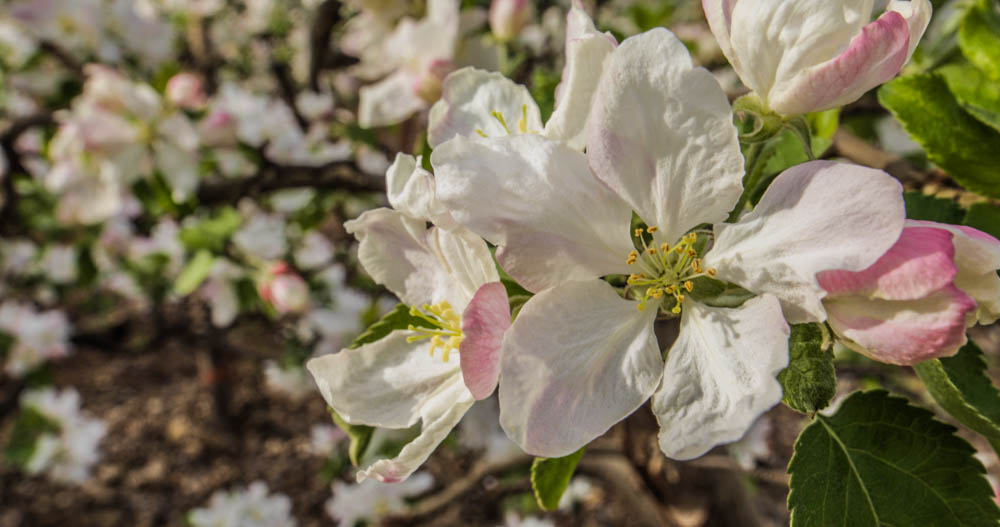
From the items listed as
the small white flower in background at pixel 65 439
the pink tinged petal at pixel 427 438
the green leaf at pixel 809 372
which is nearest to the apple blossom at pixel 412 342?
the pink tinged petal at pixel 427 438

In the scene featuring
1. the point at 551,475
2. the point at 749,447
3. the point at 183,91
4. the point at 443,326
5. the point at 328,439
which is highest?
the point at 443,326

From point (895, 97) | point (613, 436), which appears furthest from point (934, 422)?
point (613, 436)

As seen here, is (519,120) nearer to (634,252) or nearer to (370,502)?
(634,252)

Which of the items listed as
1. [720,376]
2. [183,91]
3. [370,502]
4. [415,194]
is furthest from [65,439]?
[720,376]

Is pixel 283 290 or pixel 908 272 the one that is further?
pixel 283 290

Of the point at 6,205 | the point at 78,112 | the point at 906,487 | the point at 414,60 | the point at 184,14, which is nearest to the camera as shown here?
the point at 906,487

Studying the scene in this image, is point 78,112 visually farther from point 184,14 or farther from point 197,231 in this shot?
point 184,14
